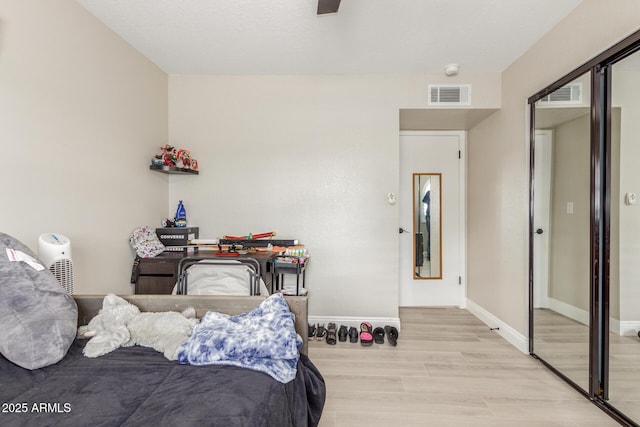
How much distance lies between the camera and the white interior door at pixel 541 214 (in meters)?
2.29

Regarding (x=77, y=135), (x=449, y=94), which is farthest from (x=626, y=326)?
(x=77, y=135)

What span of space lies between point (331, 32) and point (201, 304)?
213cm

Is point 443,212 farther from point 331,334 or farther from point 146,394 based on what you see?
point 146,394

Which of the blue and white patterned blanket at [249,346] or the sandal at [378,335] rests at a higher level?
the blue and white patterned blanket at [249,346]

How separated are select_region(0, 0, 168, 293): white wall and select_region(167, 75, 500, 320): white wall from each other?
1.47ft

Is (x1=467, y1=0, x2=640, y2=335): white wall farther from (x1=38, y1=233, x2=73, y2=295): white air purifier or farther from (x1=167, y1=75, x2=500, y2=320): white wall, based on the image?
(x1=38, y1=233, x2=73, y2=295): white air purifier

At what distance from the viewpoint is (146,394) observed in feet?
3.23

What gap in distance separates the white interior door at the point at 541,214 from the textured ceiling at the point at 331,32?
853 mm

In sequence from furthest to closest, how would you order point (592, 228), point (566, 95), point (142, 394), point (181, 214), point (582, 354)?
point (181, 214), point (566, 95), point (582, 354), point (592, 228), point (142, 394)

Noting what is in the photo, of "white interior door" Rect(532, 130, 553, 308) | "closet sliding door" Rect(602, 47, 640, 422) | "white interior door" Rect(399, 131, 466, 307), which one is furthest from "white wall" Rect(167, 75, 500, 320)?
"closet sliding door" Rect(602, 47, 640, 422)

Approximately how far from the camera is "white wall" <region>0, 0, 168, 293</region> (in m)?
1.64

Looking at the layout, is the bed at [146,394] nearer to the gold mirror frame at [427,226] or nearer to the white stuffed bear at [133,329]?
the white stuffed bear at [133,329]

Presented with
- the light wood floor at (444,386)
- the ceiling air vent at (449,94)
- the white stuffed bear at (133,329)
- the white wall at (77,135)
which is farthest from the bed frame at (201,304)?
the ceiling air vent at (449,94)

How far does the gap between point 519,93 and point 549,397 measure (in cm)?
237
